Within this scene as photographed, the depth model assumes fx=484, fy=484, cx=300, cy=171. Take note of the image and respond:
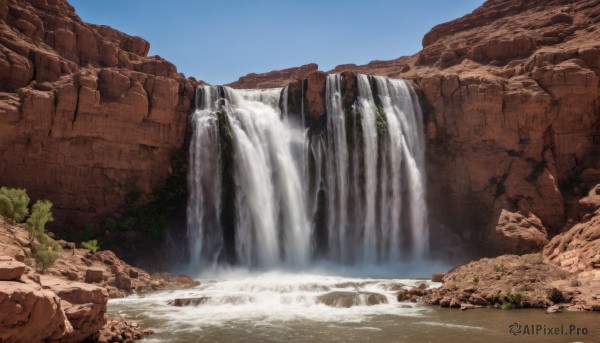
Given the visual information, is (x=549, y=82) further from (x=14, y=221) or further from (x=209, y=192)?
(x=14, y=221)

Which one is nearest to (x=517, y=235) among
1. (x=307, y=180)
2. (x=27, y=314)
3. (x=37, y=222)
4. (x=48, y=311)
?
(x=307, y=180)

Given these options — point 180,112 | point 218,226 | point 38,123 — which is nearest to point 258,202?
point 218,226

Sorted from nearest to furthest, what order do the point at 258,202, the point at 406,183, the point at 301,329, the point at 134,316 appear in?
the point at 301,329 < the point at 134,316 < the point at 258,202 < the point at 406,183

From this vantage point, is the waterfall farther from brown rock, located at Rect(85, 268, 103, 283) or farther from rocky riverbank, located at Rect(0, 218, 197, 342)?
rocky riverbank, located at Rect(0, 218, 197, 342)

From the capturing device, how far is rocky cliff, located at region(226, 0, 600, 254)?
30.2 meters

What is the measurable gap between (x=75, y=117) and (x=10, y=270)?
20.9 metres

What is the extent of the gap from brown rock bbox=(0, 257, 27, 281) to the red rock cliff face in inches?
→ 792

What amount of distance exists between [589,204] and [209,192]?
2300 centimetres

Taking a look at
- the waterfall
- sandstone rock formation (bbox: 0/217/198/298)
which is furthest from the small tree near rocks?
the waterfall

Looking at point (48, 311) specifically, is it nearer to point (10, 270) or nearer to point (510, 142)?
point (10, 270)

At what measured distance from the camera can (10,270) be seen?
885 centimetres

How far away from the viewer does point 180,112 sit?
31.8 metres

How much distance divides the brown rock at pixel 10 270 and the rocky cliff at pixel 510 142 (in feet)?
84.9

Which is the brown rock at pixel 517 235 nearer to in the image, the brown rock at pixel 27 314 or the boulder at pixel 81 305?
the boulder at pixel 81 305
